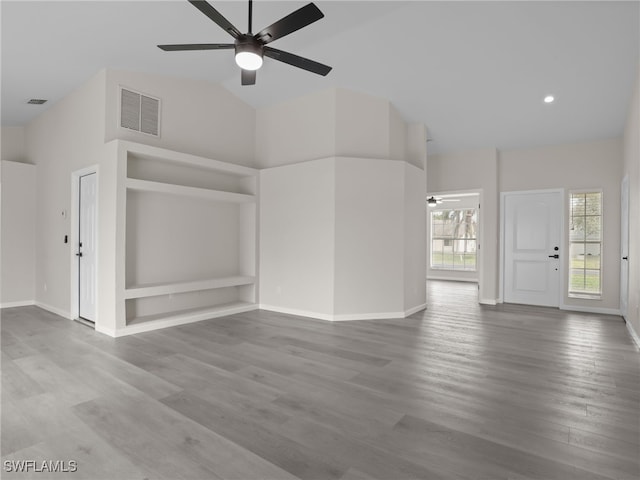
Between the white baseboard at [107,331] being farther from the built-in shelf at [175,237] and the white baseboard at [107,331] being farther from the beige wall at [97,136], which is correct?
the beige wall at [97,136]

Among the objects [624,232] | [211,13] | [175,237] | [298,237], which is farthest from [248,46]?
[624,232]

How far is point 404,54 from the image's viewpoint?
15.9ft

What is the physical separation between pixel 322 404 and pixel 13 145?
753 centimetres

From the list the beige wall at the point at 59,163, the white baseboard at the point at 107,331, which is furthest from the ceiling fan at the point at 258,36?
the white baseboard at the point at 107,331

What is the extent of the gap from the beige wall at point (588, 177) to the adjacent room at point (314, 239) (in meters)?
0.04

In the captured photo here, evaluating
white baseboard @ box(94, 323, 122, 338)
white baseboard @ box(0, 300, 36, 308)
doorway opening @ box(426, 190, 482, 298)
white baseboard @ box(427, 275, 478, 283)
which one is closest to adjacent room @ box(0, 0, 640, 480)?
white baseboard @ box(94, 323, 122, 338)

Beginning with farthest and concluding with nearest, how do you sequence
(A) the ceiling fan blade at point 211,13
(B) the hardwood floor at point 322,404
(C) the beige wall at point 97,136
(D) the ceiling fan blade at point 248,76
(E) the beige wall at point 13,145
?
(E) the beige wall at point 13,145 → (C) the beige wall at point 97,136 → (D) the ceiling fan blade at point 248,76 → (A) the ceiling fan blade at point 211,13 → (B) the hardwood floor at point 322,404

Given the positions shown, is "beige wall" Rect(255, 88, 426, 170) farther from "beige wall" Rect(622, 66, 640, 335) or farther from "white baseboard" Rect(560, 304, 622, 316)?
"white baseboard" Rect(560, 304, 622, 316)

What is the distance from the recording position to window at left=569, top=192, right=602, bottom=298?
639 centimetres

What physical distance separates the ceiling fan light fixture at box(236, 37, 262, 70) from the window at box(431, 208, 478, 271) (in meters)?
9.45

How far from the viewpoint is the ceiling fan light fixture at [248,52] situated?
10.0 ft

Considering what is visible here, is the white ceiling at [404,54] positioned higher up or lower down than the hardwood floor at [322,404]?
higher up

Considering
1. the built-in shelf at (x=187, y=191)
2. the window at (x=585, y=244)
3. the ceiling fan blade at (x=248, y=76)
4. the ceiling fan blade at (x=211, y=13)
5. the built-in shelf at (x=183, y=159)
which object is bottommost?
the window at (x=585, y=244)

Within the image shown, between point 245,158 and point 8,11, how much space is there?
3.49 metres
